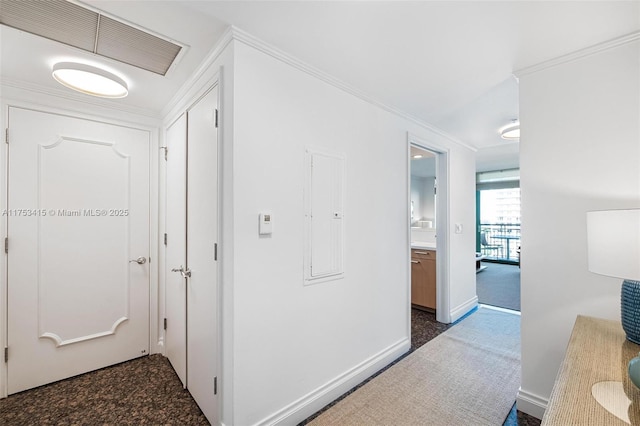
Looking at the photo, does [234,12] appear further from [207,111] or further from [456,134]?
[456,134]

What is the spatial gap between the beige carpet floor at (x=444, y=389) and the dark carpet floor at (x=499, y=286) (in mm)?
1424

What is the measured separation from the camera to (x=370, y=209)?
7.80ft

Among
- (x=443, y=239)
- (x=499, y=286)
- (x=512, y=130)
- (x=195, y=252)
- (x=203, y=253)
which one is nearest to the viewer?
(x=203, y=253)

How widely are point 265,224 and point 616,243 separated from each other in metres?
1.61

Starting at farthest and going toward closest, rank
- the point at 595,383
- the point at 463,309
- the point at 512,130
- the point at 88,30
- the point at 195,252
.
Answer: the point at 463,309 → the point at 512,130 → the point at 195,252 → the point at 88,30 → the point at 595,383

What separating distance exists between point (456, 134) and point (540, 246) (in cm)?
205

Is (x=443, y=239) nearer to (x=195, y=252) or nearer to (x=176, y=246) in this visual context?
(x=195, y=252)

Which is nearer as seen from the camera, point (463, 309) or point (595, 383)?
point (595, 383)

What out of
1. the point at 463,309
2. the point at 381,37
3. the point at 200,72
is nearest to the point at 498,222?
the point at 463,309

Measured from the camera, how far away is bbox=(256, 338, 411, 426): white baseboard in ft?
5.60

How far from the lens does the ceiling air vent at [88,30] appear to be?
132 cm

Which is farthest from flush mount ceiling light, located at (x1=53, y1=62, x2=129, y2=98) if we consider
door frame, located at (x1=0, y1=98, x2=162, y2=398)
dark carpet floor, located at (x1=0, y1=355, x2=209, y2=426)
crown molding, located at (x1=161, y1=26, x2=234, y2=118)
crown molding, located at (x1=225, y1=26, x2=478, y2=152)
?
dark carpet floor, located at (x1=0, y1=355, x2=209, y2=426)

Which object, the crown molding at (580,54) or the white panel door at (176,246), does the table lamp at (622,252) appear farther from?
the white panel door at (176,246)

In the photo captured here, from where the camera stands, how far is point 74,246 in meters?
2.29
